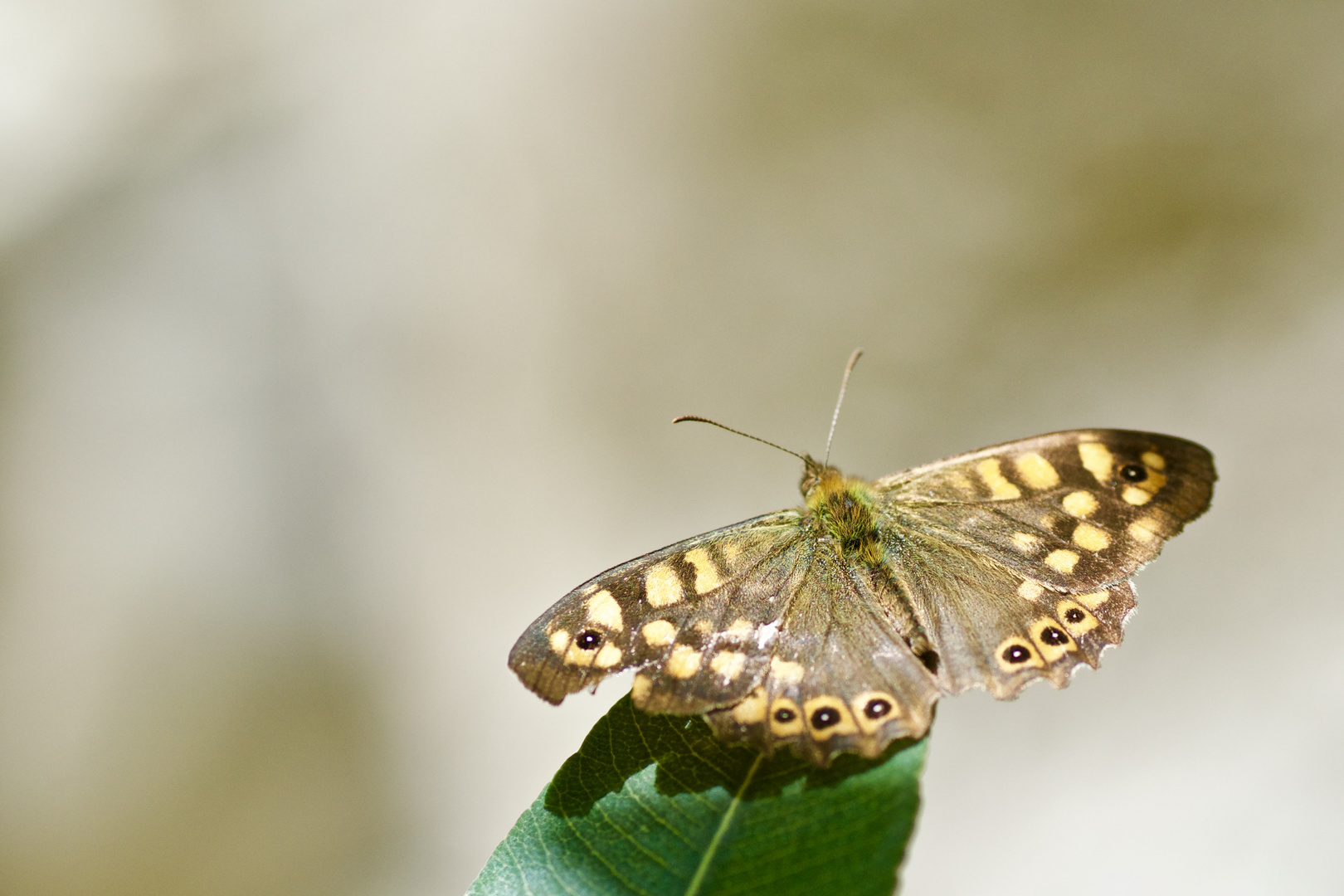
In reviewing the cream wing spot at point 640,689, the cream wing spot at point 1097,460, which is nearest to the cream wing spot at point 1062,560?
the cream wing spot at point 1097,460

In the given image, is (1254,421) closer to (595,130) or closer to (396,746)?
(595,130)

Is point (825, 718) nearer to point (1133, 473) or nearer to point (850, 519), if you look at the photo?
point (850, 519)

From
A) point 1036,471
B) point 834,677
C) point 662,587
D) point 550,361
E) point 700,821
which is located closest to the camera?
point 700,821

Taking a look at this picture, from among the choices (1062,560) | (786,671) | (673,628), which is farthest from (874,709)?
(1062,560)

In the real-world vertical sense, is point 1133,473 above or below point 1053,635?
above

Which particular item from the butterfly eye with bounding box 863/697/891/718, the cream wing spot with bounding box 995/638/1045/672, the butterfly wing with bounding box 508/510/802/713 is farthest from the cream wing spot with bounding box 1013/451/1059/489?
the butterfly eye with bounding box 863/697/891/718

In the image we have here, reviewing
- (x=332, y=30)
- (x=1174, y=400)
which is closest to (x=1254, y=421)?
(x=1174, y=400)

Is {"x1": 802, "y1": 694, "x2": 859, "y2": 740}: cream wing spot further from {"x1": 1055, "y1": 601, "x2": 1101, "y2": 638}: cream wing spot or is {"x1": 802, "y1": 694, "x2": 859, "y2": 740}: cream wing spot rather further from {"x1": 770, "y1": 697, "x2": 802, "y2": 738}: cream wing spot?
{"x1": 1055, "y1": 601, "x2": 1101, "y2": 638}: cream wing spot
